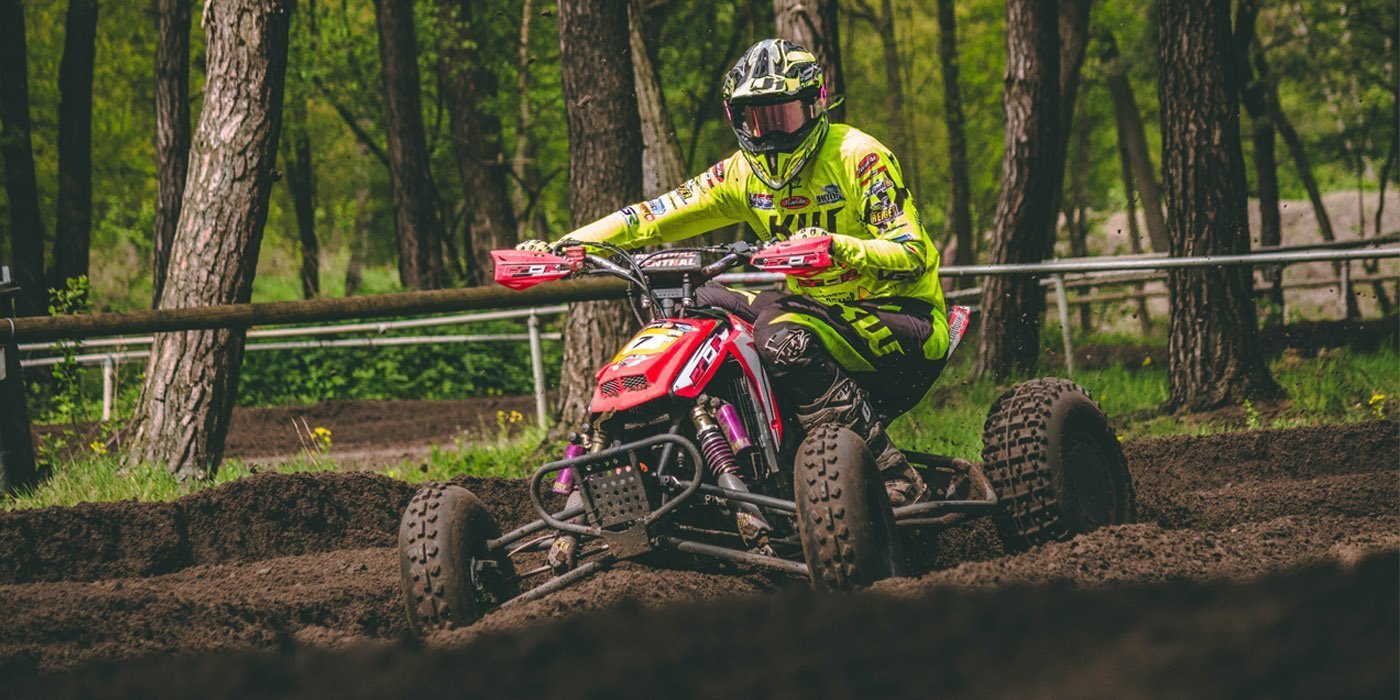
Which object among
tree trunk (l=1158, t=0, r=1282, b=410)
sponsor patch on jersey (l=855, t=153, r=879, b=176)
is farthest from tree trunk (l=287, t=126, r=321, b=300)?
sponsor patch on jersey (l=855, t=153, r=879, b=176)

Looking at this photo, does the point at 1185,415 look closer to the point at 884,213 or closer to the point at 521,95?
the point at 884,213

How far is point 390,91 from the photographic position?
74.6 ft

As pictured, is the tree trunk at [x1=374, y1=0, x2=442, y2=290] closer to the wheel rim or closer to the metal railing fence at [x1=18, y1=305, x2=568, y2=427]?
the metal railing fence at [x1=18, y1=305, x2=568, y2=427]

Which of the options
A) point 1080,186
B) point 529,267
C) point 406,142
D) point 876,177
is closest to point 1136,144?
point 1080,186

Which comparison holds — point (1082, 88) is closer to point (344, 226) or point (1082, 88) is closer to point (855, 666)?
point (344, 226)

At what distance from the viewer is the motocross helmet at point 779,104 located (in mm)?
5660

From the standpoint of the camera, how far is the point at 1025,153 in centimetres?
1389

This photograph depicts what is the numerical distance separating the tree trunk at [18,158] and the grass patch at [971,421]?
34.4 feet

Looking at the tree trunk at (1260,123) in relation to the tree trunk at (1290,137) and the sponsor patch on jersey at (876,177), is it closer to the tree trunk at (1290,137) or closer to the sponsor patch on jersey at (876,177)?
the tree trunk at (1290,137)

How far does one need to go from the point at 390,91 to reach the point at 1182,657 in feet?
71.6

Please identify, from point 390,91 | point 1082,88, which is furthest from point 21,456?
point 1082,88

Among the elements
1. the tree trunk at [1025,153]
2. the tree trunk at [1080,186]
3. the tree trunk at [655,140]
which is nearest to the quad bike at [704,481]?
the tree trunk at [655,140]

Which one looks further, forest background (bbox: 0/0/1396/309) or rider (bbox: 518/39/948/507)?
forest background (bbox: 0/0/1396/309)

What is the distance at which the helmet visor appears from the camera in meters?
5.70
